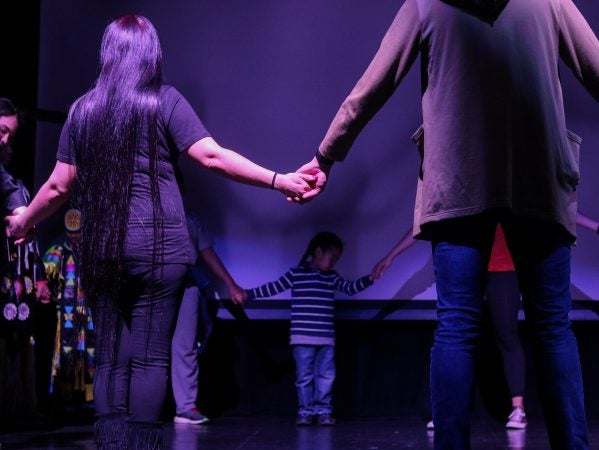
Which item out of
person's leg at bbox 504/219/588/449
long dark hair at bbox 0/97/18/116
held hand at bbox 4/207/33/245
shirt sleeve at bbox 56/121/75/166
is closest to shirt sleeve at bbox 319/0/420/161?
person's leg at bbox 504/219/588/449

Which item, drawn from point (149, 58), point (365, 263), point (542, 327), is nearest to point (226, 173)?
point (149, 58)

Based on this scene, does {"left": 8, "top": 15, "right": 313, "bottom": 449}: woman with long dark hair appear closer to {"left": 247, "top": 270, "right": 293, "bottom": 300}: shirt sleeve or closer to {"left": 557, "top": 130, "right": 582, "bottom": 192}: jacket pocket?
{"left": 557, "top": 130, "right": 582, "bottom": 192}: jacket pocket

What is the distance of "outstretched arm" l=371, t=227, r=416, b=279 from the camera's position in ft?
17.8

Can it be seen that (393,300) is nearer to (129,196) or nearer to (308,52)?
(308,52)

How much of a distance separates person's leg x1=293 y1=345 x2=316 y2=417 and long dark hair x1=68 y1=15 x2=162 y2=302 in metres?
3.31

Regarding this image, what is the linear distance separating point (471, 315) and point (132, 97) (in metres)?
1.04

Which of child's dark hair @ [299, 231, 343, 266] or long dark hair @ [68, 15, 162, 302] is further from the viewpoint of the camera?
child's dark hair @ [299, 231, 343, 266]

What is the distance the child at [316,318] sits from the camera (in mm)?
5406

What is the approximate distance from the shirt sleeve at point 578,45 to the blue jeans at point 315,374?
144 inches

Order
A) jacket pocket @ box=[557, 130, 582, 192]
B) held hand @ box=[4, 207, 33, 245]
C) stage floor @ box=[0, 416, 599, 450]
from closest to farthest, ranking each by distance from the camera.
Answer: jacket pocket @ box=[557, 130, 582, 192] → held hand @ box=[4, 207, 33, 245] → stage floor @ box=[0, 416, 599, 450]

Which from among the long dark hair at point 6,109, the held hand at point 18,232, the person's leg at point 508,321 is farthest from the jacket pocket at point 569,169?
the person's leg at point 508,321

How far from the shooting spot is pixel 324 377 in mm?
5422

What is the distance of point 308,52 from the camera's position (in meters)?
5.93

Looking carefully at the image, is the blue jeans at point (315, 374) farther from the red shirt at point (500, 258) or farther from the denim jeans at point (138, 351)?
the denim jeans at point (138, 351)
